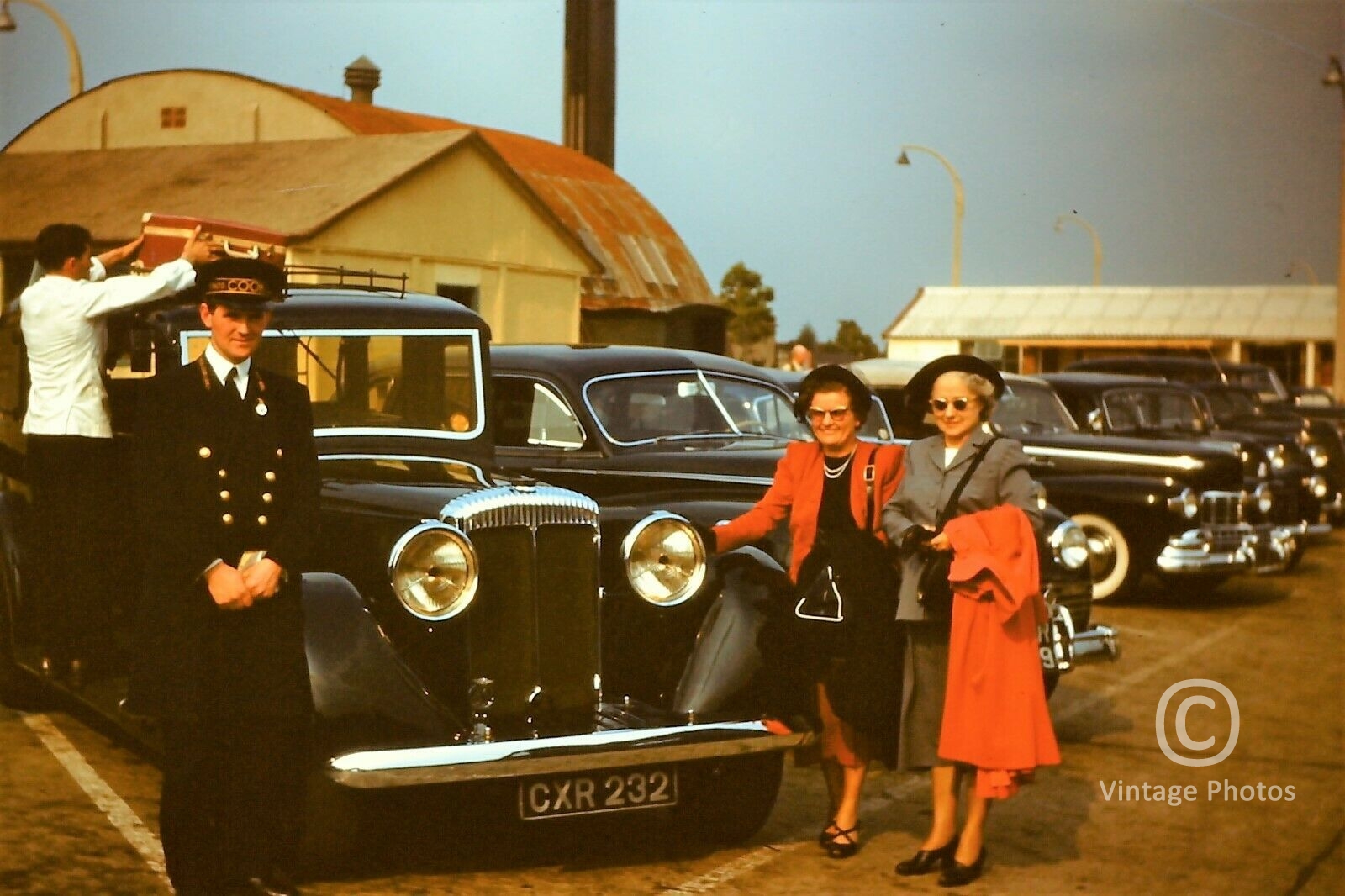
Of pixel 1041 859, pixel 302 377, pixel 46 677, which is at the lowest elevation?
pixel 1041 859

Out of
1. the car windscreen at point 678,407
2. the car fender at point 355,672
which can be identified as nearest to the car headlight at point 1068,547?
the car windscreen at point 678,407

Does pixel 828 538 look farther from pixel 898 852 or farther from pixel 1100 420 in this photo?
pixel 1100 420

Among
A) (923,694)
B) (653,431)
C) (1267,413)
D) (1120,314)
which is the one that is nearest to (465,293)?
(1267,413)

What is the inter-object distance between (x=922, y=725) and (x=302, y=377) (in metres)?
2.86

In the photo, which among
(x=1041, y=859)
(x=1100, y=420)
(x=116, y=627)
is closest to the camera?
(x=1041, y=859)

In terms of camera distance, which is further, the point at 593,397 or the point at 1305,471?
the point at 1305,471

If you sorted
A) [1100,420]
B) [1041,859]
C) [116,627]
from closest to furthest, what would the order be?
[1041,859]
[116,627]
[1100,420]

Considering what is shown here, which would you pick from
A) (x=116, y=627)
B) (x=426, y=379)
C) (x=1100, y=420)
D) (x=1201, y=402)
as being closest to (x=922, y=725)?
(x=426, y=379)

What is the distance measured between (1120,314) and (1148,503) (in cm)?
4504

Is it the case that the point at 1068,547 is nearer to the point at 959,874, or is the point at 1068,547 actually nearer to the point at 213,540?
the point at 959,874

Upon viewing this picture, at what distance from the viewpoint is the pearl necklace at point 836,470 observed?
5961 millimetres

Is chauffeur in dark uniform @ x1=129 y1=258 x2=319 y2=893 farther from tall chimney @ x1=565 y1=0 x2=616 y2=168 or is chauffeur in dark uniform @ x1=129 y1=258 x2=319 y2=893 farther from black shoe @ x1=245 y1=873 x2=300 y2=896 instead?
tall chimney @ x1=565 y1=0 x2=616 y2=168

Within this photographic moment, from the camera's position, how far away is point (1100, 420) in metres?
14.6

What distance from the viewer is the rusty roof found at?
3497cm
